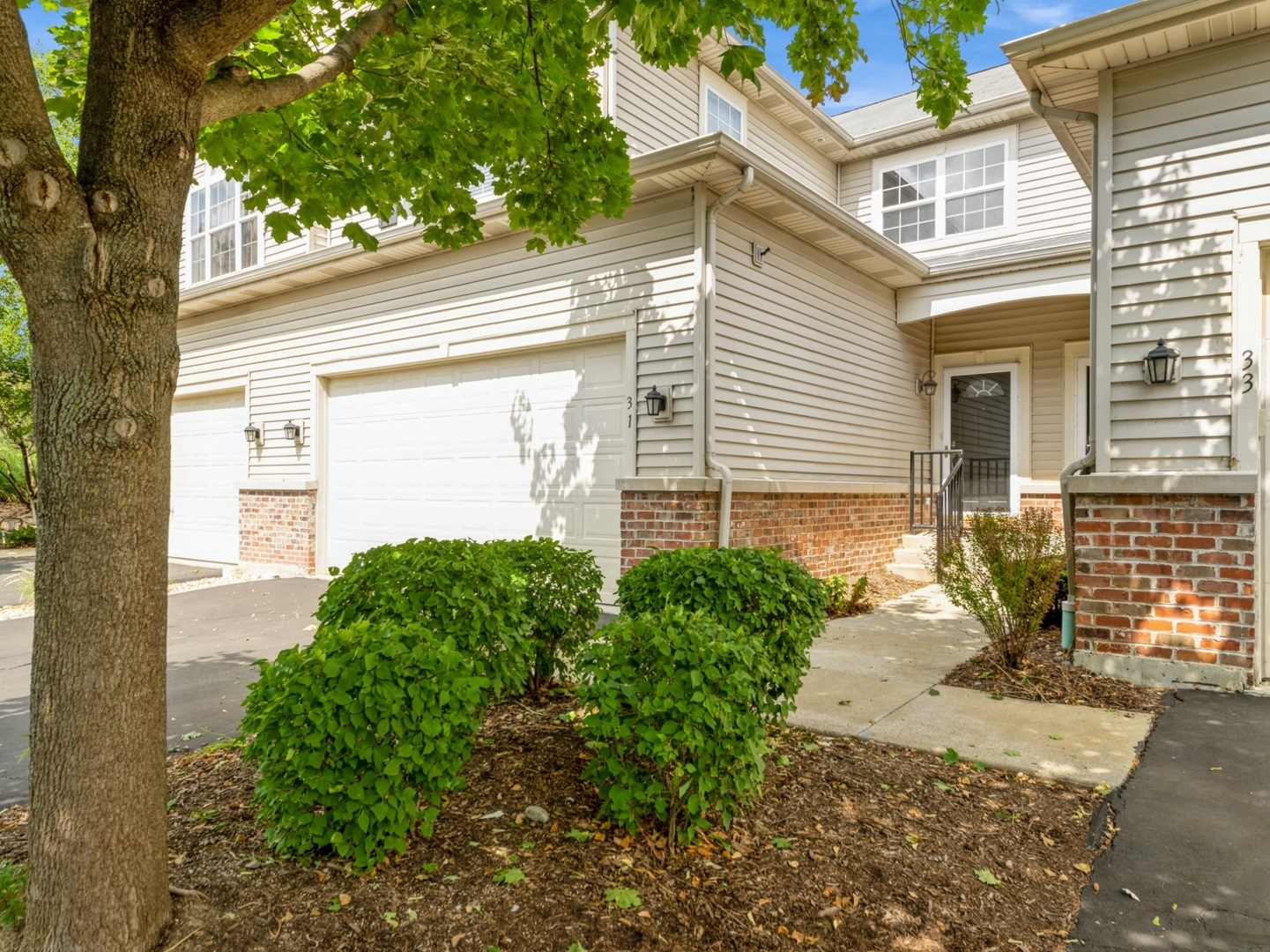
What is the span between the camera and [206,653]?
5875 mm

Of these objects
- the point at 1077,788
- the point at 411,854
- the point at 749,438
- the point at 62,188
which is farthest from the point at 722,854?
the point at 749,438

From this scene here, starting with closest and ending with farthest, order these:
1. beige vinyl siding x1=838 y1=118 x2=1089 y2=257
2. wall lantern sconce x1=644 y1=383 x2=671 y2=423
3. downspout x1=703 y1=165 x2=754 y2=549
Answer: downspout x1=703 y1=165 x2=754 y2=549 < wall lantern sconce x1=644 y1=383 x2=671 y2=423 < beige vinyl siding x1=838 y1=118 x2=1089 y2=257

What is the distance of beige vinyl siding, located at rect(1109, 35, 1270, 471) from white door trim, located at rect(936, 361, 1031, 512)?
16.5 ft

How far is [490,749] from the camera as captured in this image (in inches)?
133

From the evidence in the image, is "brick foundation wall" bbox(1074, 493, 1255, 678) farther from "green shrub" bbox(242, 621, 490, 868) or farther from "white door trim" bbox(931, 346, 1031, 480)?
"white door trim" bbox(931, 346, 1031, 480)

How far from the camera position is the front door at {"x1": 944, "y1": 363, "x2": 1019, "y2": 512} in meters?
9.91

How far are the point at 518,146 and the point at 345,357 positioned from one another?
6.21 m

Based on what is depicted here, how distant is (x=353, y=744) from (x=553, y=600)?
1811 mm

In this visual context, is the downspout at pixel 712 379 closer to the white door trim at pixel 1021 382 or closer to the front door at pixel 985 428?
the front door at pixel 985 428

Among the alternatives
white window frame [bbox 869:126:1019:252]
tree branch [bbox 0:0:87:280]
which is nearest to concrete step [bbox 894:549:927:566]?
white window frame [bbox 869:126:1019:252]

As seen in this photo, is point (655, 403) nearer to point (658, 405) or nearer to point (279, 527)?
point (658, 405)

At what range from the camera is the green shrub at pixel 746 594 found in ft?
11.6

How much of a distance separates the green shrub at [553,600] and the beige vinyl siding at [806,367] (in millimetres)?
2869

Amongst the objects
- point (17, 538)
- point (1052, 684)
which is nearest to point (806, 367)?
point (1052, 684)
